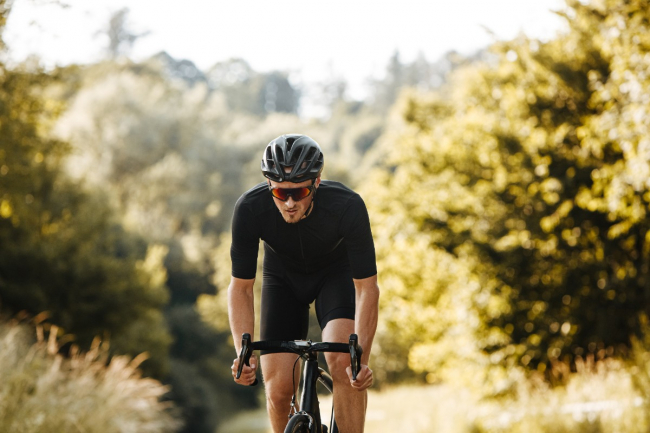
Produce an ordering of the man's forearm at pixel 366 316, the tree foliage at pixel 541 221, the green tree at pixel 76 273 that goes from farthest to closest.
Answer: the green tree at pixel 76 273, the tree foliage at pixel 541 221, the man's forearm at pixel 366 316

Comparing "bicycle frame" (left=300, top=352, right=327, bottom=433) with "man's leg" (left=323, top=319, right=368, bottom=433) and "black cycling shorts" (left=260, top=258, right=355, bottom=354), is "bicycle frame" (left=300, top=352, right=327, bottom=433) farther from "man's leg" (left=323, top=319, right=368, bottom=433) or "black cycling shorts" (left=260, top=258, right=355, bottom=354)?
"black cycling shorts" (left=260, top=258, right=355, bottom=354)

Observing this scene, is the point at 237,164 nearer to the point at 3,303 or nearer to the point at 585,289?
the point at 3,303

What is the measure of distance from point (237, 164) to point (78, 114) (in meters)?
11.5

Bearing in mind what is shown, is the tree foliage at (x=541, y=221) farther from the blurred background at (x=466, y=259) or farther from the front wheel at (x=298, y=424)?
the front wheel at (x=298, y=424)

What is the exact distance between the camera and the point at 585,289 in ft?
44.0

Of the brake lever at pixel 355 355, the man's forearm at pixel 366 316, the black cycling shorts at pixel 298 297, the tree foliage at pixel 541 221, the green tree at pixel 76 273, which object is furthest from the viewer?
the green tree at pixel 76 273

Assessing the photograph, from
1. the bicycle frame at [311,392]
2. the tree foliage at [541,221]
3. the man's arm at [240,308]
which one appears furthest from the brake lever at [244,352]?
the tree foliage at [541,221]

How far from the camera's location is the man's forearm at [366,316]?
403 cm

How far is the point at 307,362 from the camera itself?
14.0 feet

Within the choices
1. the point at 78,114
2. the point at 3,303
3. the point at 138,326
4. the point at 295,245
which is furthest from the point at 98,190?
the point at 295,245

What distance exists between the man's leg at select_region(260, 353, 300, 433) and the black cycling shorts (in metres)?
0.21

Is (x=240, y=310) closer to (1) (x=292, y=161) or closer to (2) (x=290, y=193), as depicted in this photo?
(2) (x=290, y=193)

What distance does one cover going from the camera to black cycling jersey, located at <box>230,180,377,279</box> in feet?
13.7

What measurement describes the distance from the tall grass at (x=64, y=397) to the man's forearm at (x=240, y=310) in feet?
11.7
